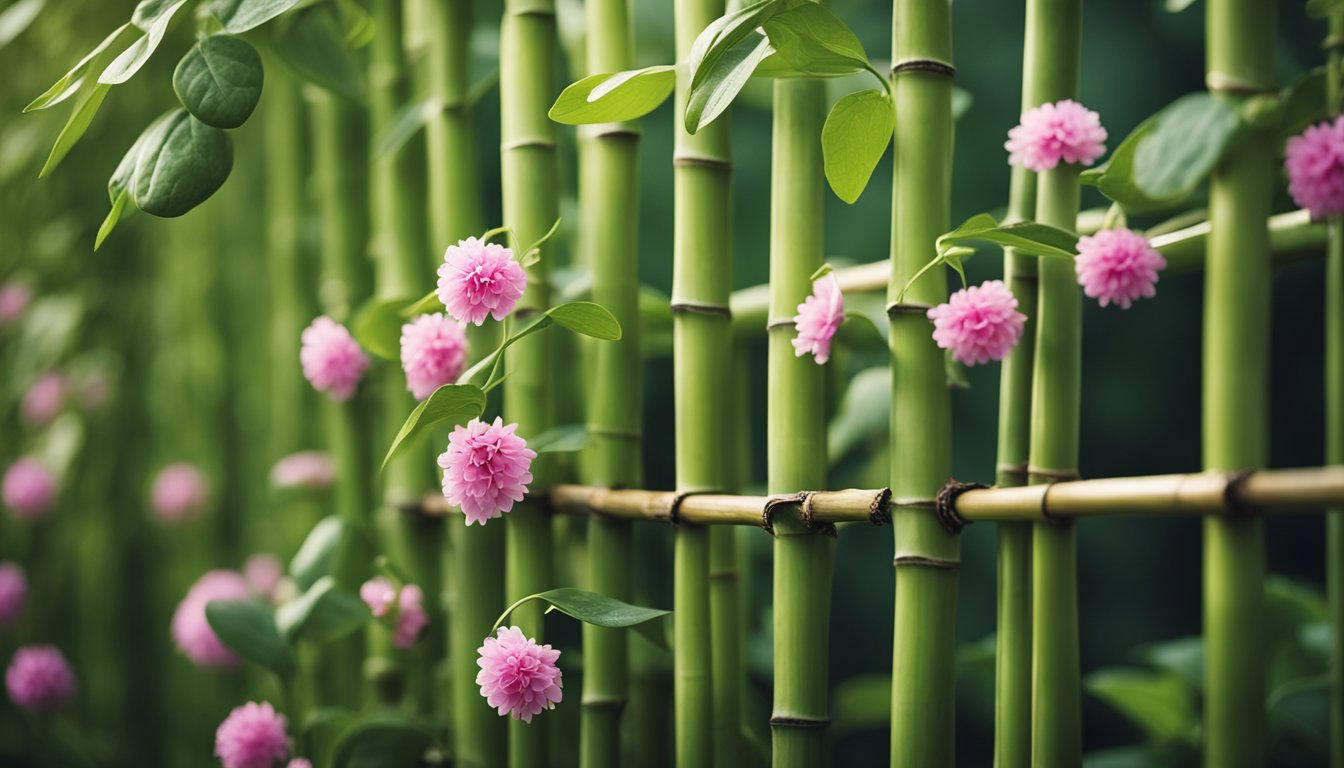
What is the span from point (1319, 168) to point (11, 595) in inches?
38.8

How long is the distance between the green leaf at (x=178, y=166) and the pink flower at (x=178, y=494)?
565mm

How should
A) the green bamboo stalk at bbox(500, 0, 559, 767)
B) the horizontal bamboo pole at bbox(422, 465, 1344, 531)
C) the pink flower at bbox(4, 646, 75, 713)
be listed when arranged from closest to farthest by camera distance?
the horizontal bamboo pole at bbox(422, 465, 1344, 531), the green bamboo stalk at bbox(500, 0, 559, 767), the pink flower at bbox(4, 646, 75, 713)

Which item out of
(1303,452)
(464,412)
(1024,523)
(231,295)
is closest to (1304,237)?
(1024,523)

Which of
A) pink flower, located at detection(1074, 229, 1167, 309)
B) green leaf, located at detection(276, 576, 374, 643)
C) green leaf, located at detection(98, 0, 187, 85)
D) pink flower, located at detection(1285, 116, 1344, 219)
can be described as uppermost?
green leaf, located at detection(98, 0, 187, 85)

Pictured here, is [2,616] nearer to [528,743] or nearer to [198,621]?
[198,621]

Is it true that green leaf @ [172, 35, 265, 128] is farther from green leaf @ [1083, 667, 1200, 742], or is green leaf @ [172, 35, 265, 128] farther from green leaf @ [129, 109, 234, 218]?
green leaf @ [1083, 667, 1200, 742]

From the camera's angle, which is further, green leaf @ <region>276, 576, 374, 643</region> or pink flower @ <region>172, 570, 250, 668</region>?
pink flower @ <region>172, 570, 250, 668</region>

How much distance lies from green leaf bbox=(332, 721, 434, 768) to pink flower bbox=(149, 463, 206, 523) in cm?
51

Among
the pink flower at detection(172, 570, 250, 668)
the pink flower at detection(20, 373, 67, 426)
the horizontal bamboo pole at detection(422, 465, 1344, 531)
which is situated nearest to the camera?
the horizontal bamboo pole at detection(422, 465, 1344, 531)

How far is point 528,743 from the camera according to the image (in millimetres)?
548

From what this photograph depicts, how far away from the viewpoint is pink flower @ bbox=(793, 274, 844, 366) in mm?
445

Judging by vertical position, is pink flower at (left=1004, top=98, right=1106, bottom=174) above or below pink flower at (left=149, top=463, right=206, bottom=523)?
above

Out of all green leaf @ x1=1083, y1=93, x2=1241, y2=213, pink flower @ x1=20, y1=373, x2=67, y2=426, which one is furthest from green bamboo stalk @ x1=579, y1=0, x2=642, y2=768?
pink flower @ x1=20, y1=373, x2=67, y2=426

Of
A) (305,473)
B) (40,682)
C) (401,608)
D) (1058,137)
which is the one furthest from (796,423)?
(40,682)
